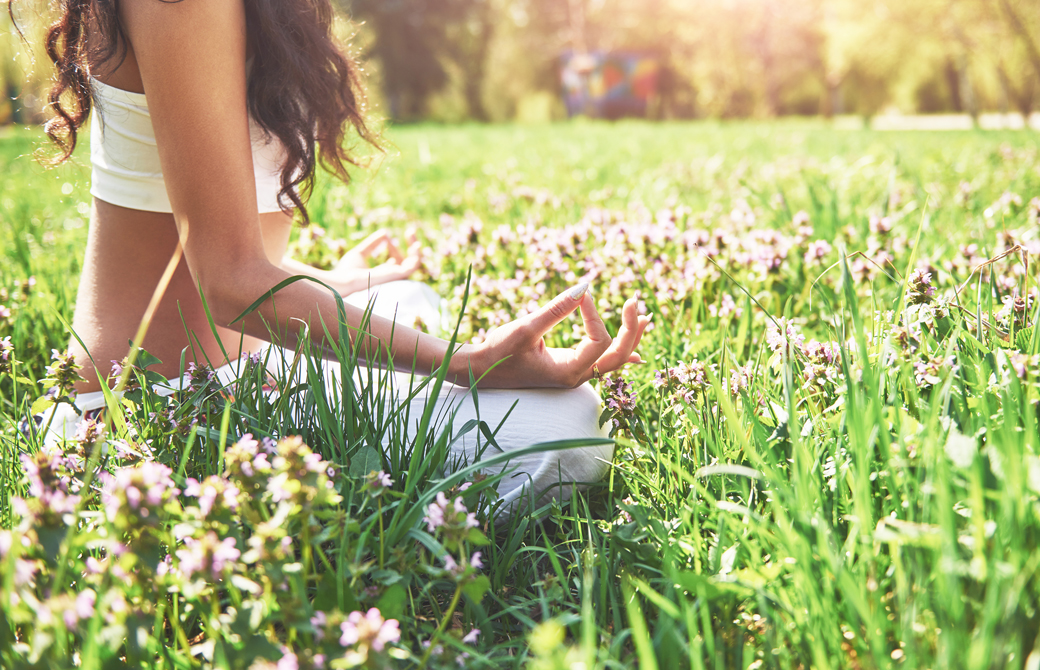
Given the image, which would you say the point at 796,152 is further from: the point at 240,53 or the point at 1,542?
the point at 1,542

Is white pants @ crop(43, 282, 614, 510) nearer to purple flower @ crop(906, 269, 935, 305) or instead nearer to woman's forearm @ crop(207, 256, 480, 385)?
woman's forearm @ crop(207, 256, 480, 385)

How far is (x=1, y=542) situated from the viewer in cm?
87

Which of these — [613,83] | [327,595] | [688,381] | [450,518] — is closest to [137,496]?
[327,595]

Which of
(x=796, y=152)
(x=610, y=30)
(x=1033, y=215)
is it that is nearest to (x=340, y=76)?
(x=1033, y=215)

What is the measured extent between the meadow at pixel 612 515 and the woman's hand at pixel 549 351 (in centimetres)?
13

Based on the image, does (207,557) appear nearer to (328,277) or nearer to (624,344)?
(624,344)

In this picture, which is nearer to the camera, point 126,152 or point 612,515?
point 612,515

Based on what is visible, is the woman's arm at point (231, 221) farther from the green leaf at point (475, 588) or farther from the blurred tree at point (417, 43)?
the blurred tree at point (417, 43)

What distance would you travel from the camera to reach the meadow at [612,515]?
0.97 metres

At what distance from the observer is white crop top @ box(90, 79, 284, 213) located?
71.7 inches

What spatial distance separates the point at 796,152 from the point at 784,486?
8.21 meters

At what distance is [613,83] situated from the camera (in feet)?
201

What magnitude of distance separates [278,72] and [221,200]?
455 mm

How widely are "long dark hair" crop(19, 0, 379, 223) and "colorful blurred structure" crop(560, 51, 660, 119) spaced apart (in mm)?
54843
